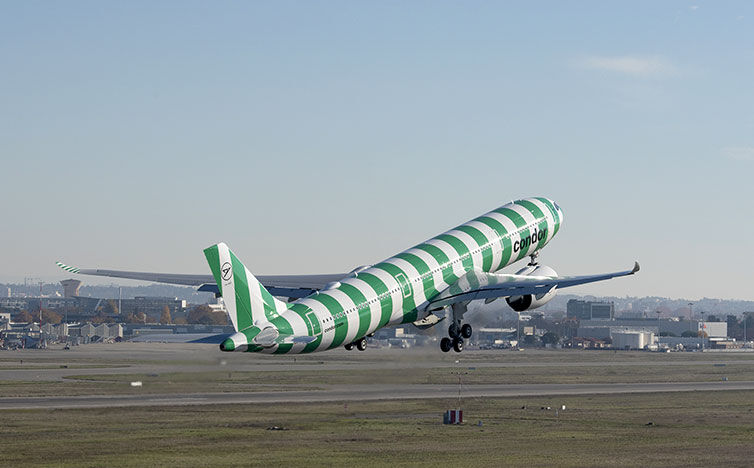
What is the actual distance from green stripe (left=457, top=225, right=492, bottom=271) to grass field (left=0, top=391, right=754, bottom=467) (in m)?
42.0

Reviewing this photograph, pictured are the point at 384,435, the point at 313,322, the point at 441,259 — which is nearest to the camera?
the point at 313,322

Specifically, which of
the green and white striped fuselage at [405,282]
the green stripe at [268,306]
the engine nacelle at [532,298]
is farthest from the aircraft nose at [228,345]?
the engine nacelle at [532,298]

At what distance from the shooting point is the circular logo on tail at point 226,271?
1921 inches

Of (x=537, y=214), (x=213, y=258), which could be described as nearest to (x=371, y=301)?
(x=213, y=258)

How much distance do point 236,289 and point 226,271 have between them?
937 mm

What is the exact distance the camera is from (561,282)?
2251 inches

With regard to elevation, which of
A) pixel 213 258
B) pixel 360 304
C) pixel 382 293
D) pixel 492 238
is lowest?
pixel 360 304

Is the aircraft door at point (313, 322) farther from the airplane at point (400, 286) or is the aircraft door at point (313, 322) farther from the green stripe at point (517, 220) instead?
the green stripe at point (517, 220)

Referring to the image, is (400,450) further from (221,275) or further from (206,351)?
(221,275)

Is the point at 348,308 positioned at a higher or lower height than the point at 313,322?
higher

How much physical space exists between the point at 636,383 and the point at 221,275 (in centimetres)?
15416

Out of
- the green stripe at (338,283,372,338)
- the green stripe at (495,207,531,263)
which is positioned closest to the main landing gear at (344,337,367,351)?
the green stripe at (338,283,372,338)

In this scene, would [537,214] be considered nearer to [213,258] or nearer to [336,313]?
[336,313]

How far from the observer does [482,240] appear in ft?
201
